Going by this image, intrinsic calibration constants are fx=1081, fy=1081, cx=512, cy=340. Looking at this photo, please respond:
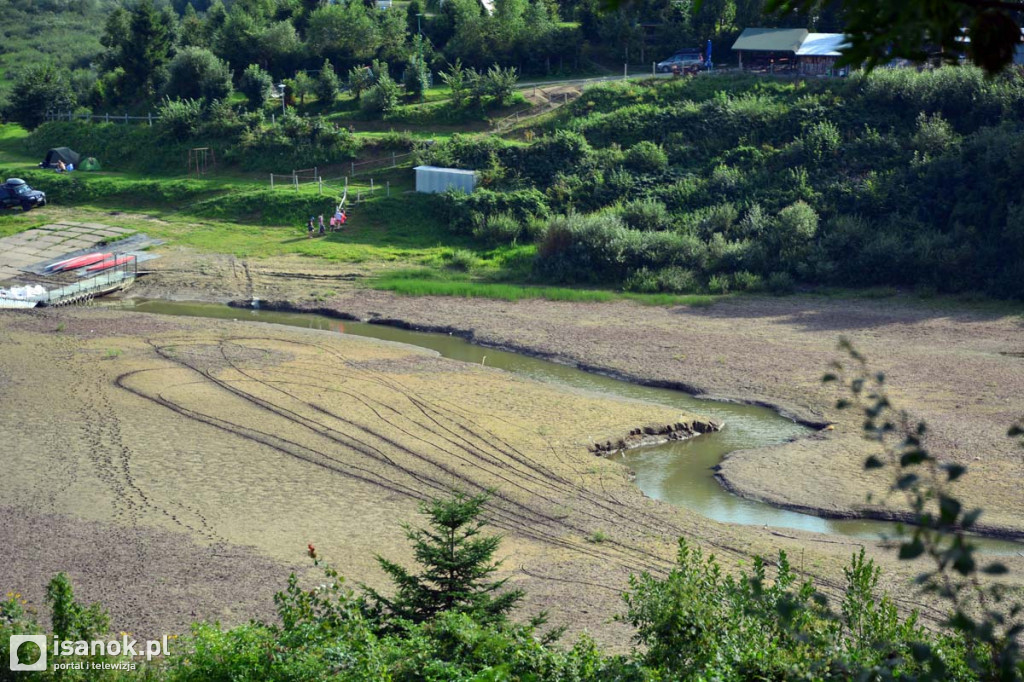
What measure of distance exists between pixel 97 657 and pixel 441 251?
100 feet

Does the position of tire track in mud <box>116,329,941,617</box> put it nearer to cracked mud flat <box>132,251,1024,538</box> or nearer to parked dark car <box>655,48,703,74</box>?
cracked mud flat <box>132,251,1024,538</box>

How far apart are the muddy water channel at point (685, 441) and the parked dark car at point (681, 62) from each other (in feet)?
95.8

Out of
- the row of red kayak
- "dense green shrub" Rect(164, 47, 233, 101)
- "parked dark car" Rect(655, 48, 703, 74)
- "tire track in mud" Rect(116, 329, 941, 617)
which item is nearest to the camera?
"tire track in mud" Rect(116, 329, 941, 617)

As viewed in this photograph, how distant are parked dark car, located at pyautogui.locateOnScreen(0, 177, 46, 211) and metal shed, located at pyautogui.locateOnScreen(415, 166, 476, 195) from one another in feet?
55.1

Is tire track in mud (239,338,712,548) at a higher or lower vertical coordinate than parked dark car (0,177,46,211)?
lower

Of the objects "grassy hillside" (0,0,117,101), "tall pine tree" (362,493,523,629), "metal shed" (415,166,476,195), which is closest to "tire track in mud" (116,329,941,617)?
"tall pine tree" (362,493,523,629)

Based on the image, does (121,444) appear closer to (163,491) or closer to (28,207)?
(163,491)

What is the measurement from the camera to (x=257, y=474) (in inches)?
827

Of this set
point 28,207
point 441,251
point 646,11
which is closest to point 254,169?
point 28,207

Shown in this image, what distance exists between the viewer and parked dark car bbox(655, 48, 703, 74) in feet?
183

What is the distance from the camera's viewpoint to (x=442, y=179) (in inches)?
1778

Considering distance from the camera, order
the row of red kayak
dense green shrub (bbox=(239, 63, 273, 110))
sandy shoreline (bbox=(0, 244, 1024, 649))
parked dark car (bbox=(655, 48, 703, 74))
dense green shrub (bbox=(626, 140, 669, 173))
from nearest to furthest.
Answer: sandy shoreline (bbox=(0, 244, 1024, 649)), the row of red kayak, dense green shrub (bbox=(626, 140, 669, 173)), parked dark car (bbox=(655, 48, 703, 74)), dense green shrub (bbox=(239, 63, 273, 110))

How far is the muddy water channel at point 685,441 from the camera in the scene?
64.6 ft

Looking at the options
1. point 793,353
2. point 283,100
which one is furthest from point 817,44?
point 793,353
